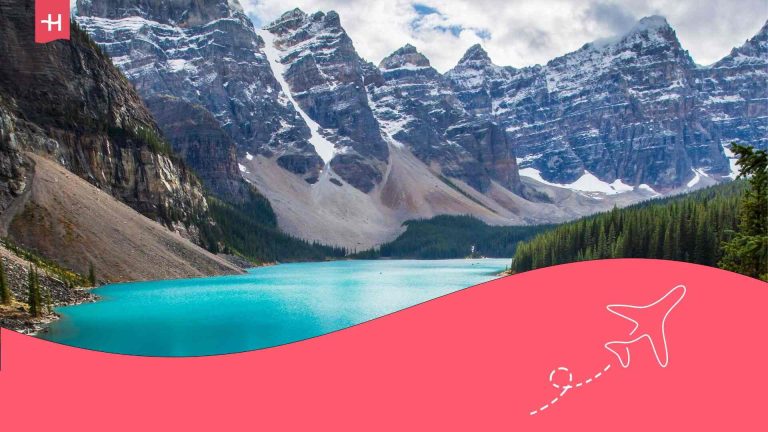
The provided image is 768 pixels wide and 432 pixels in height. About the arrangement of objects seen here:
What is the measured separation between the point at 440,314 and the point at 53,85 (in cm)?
3592

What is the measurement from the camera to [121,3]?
404 feet

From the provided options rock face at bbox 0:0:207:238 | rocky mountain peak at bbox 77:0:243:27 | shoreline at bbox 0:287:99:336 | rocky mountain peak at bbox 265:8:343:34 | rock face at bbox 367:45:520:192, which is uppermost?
rocky mountain peak at bbox 265:8:343:34

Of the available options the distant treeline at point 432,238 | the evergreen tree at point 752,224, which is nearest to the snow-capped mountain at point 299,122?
the distant treeline at point 432,238

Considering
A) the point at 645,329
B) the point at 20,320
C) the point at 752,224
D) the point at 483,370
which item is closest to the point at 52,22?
the point at 483,370

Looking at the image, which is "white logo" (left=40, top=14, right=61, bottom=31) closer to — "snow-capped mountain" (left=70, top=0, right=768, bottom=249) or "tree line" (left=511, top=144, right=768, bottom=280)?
"tree line" (left=511, top=144, right=768, bottom=280)

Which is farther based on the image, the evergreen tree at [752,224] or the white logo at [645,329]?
the evergreen tree at [752,224]

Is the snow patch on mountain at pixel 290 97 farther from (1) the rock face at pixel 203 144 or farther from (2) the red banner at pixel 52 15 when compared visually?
(2) the red banner at pixel 52 15

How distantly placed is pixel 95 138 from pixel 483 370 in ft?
149

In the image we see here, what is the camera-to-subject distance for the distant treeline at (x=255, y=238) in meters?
64.2

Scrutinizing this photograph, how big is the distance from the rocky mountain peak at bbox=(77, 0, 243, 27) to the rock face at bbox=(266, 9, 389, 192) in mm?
17455

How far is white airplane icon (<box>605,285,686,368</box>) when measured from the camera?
14.5ft

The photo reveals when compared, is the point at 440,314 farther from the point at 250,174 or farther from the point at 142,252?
the point at 250,174

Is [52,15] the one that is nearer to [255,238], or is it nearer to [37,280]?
[37,280]

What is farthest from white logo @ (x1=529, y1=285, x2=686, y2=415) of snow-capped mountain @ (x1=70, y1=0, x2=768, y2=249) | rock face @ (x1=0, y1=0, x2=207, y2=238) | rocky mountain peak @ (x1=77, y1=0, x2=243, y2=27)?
rocky mountain peak @ (x1=77, y1=0, x2=243, y2=27)
